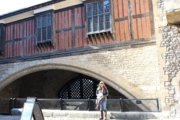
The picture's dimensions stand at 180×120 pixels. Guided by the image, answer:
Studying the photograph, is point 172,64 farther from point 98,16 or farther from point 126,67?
point 98,16

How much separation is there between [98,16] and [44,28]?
9.55ft

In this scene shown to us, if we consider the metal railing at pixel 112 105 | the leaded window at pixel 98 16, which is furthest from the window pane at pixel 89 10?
the metal railing at pixel 112 105

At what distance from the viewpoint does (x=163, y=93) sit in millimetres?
5852

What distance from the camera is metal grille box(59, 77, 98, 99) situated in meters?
11.9

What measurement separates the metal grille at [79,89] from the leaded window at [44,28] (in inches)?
137

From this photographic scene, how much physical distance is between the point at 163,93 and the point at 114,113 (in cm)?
158

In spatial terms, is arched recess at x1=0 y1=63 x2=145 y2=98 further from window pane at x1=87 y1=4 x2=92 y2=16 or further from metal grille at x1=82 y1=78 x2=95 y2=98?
metal grille at x1=82 y1=78 x2=95 y2=98

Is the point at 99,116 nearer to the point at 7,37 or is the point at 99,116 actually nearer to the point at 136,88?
the point at 136,88

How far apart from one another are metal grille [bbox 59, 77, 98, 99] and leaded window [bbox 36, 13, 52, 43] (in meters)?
3.47

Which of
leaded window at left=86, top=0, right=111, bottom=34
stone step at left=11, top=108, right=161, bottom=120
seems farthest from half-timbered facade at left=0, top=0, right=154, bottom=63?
stone step at left=11, top=108, right=161, bottom=120

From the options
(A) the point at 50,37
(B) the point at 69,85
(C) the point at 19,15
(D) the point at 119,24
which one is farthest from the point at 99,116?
(C) the point at 19,15

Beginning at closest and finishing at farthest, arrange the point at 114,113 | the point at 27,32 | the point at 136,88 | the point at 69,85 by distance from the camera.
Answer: the point at 114,113
the point at 136,88
the point at 27,32
the point at 69,85

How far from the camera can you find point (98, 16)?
8625 mm

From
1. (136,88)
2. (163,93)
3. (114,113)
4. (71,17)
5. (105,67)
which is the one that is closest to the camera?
(163,93)
